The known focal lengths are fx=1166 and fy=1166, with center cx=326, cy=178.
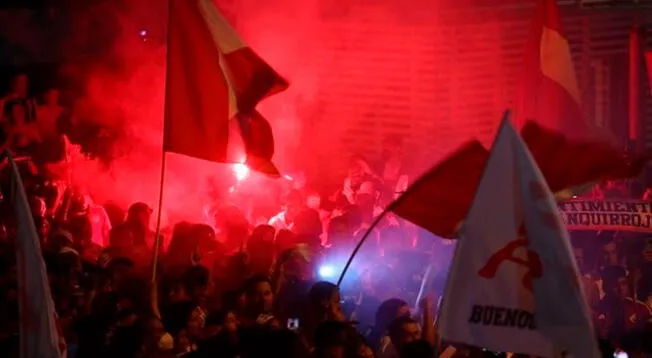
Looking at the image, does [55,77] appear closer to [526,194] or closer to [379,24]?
[379,24]

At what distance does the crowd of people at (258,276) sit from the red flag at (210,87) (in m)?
0.76

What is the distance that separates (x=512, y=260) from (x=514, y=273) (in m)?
0.06

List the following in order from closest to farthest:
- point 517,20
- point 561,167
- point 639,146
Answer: point 561,167 < point 639,146 < point 517,20

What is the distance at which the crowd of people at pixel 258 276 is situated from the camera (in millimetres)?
6234

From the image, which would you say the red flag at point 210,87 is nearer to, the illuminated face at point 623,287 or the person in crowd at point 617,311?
the person in crowd at point 617,311

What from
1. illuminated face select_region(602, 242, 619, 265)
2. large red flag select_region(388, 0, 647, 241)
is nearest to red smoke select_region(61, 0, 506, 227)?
illuminated face select_region(602, 242, 619, 265)

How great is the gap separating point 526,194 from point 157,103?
9105mm

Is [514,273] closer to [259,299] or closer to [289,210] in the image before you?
[259,299]

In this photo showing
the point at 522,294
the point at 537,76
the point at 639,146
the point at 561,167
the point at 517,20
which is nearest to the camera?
the point at 522,294

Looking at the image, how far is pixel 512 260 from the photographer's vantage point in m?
4.96

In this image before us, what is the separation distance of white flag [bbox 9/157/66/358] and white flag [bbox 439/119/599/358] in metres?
1.73

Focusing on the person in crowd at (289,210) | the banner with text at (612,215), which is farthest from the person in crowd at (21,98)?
the banner with text at (612,215)

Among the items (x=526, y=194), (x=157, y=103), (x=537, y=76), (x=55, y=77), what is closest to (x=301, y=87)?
(x=157, y=103)

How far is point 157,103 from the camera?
44.6ft
